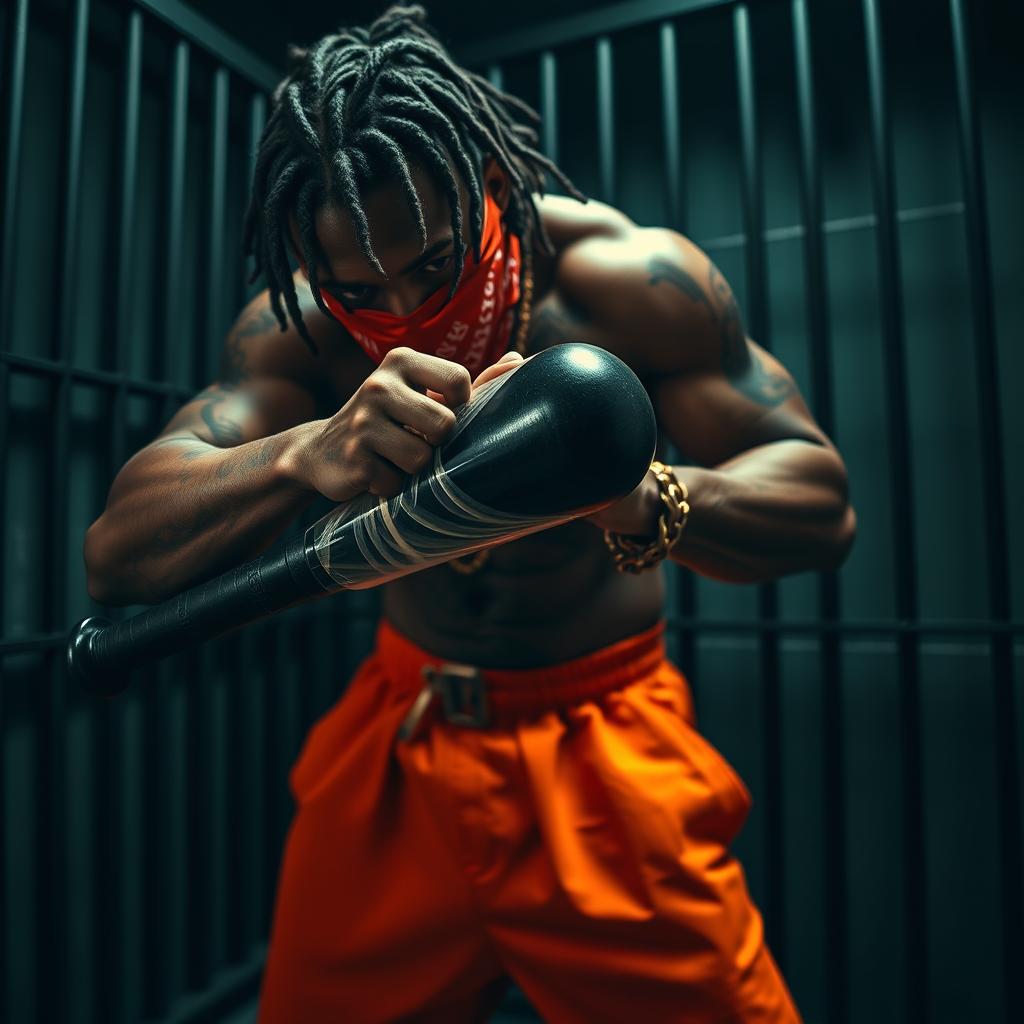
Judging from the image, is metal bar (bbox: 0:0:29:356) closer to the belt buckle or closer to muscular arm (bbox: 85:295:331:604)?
muscular arm (bbox: 85:295:331:604)

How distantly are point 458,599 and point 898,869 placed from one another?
1.03 m

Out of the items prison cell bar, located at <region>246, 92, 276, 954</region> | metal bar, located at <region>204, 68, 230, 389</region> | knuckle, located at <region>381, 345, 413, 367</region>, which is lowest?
prison cell bar, located at <region>246, 92, 276, 954</region>

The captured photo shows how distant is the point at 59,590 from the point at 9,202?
1.60ft

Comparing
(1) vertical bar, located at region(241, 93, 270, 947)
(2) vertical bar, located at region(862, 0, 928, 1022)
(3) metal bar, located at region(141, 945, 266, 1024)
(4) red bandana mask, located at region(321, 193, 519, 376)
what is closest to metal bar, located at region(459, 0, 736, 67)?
(2) vertical bar, located at region(862, 0, 928, 1022)

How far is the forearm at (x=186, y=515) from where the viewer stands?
1.92 feet

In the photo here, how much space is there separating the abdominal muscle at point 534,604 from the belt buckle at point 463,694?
0.03 meters

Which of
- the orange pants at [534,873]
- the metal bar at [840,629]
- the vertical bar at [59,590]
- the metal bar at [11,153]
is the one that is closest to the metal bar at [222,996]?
the vertical bar at [59,590]

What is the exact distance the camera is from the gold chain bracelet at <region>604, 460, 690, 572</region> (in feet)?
2.06

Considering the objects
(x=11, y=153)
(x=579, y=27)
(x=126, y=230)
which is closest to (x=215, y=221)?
(x=126, y=230)

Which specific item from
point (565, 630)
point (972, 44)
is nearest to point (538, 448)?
point (565, 630)

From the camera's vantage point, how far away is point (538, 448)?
0.44 metres

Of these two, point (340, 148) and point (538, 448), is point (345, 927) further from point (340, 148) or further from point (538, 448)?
point (340, 148)

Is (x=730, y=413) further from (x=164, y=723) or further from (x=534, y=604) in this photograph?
(x=164, y=723)

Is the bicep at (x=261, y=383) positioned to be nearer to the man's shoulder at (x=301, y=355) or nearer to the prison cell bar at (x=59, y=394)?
the man's shoulder at (x=301, y=355)
